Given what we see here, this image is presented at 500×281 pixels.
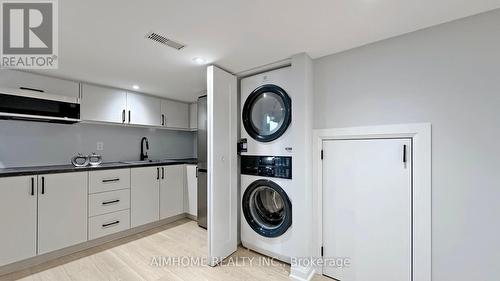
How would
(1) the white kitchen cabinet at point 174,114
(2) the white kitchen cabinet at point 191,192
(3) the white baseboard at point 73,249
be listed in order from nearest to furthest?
(3) the white baseboard at point 73,249 < (2) the white kitchen cabinet at point 191,192 < (1) the white kitchen cabinet at point 174,114

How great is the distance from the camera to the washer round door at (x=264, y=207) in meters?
2.12

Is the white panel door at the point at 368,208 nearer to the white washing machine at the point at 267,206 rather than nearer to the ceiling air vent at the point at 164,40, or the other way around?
the white washing machine at the point at 267,206

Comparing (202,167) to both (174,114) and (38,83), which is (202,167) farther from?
(38,83)

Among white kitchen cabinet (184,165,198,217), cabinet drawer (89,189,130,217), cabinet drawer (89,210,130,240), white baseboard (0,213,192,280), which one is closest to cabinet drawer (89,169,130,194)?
cabinet drawer (89,189,130,217)

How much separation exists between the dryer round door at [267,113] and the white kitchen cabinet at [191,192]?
4.64 feet

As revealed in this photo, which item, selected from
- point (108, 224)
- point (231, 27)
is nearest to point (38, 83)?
point (108, 224)

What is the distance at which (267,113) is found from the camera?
220cm

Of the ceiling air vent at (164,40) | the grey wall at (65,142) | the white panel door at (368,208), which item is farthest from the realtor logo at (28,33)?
the white panel door at (368,208)

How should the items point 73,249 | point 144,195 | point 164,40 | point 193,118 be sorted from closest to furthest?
1. point 164,40
2. point 73,249
3. point 144,195
4. point 193,118

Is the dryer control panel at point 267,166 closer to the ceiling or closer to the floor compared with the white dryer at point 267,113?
closer to the floor

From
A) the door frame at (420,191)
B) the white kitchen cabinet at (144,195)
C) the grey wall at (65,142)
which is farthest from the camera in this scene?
the white kitchen cabinet at (144,195)

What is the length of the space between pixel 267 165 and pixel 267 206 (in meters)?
0.53

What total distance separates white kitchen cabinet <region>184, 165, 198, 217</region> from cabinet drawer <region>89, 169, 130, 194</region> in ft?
2.82

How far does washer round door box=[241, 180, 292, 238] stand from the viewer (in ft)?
6.94
